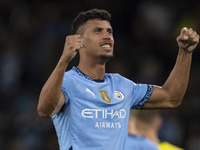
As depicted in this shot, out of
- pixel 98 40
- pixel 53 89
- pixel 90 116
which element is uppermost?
pixel 98 40

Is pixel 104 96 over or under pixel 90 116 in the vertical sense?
over

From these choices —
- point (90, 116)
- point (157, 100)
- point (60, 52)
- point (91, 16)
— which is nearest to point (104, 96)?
point (90, 116)

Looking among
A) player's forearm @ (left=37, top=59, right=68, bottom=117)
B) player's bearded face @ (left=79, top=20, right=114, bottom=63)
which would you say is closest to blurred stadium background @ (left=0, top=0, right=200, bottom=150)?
player's bearded face @ (left=79, top=20, right=114, bottom=63)

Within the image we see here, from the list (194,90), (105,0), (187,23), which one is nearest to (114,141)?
(194,90)

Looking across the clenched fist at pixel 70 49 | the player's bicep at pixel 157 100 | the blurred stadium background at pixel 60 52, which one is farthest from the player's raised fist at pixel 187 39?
the blurred stadium background at pixel 60 52

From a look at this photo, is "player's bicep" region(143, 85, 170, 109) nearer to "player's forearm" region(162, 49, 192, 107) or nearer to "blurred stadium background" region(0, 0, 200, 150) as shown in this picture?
"player's forearm" region(162, 49, 192, 107)

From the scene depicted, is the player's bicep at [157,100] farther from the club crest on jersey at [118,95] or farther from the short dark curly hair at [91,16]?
the short dark curly hair at [91,16]

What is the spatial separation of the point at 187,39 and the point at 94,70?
78 cm

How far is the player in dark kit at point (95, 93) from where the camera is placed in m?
3.67

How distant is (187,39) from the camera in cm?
414

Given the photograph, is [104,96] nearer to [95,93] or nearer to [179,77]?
[95,93]

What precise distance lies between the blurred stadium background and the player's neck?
163 inches

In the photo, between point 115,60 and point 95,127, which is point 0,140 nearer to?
point 115,60

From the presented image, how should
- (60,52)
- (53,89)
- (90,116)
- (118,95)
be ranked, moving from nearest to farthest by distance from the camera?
(53,89) → (90,116) → (118,95) → (60,52)
